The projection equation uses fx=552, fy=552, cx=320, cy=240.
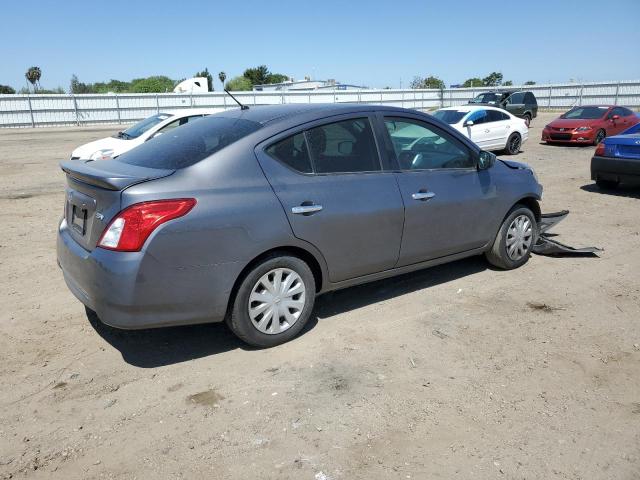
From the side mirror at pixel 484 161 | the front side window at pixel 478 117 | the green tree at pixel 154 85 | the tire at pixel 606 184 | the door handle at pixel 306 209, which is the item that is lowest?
the tire at pixel 606 184

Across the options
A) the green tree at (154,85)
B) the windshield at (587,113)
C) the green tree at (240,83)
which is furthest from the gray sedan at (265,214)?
the green tree at (240,83)

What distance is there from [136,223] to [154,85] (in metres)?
69.4

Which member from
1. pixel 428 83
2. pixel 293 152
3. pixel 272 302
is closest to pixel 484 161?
pixel 293 152

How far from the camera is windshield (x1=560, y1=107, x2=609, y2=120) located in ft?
61.9

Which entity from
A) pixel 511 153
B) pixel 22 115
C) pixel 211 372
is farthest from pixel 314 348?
pixel 22 115

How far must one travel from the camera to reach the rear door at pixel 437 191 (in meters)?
4.66

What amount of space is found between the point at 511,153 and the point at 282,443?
49.6 feet

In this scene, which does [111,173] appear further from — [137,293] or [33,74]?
[33,74]

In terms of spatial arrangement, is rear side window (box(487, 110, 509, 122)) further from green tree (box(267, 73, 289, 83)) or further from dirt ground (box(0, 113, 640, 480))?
green tree (box(267, 73, 289, 83))

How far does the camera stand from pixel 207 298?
12.1 feet

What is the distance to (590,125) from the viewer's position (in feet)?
59.9

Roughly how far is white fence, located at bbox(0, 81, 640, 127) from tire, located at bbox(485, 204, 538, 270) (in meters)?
23.2

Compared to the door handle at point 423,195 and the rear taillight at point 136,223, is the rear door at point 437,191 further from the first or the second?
the rear taillight at point 136,223

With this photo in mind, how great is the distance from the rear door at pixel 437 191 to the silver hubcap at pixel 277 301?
3.50ft
